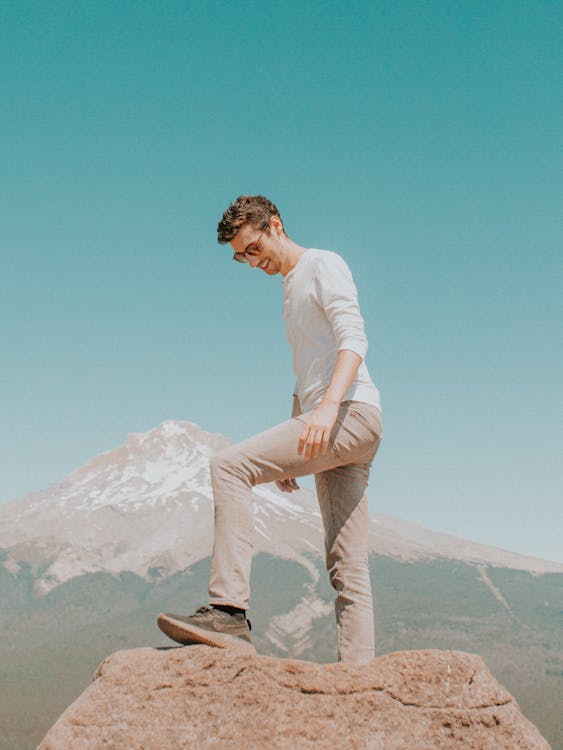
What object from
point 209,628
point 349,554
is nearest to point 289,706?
point 209,628

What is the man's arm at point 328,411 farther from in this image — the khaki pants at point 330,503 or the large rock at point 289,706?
the large rock at point 289,706

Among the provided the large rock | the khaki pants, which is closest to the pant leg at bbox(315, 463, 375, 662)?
the khaki pants

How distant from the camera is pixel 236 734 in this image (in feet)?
12.9

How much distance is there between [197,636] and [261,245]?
277 centimetres

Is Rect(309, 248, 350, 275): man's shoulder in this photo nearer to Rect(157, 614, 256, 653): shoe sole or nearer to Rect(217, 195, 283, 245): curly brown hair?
Rect(217, 195, 283, 245): curly brown hair

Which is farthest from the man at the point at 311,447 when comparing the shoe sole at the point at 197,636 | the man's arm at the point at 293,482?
the man's arm at the point at 293,482

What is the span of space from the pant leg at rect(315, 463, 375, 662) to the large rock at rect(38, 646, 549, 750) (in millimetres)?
325

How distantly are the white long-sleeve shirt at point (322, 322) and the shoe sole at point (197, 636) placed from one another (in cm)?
167

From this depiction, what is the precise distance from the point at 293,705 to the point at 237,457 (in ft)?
5.19

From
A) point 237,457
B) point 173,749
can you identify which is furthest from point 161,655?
point 237,457

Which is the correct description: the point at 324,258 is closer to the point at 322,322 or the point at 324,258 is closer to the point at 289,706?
the point at 322,322

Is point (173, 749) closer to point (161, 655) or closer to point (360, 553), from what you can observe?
A: point (161, 655)

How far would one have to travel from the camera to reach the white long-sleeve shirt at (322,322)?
4613 mm

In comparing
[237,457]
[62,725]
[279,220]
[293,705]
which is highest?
[279,220]
